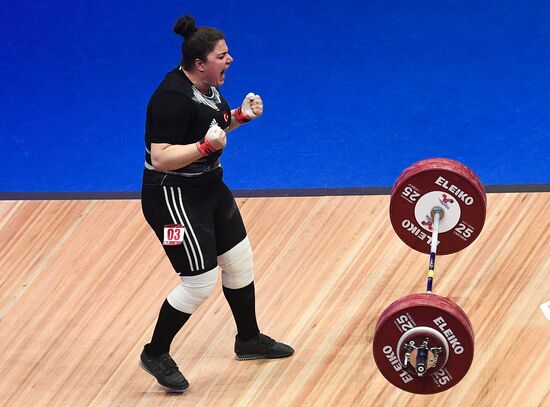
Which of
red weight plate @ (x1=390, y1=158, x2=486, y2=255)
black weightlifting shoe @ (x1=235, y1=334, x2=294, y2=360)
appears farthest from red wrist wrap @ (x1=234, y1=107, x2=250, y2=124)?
black weightlifting shoe @ (x1=235, y1=334, x2=294, y2=360)

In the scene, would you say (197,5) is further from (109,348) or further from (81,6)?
(109,348)

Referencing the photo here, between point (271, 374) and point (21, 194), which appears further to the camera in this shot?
point (21, 194)

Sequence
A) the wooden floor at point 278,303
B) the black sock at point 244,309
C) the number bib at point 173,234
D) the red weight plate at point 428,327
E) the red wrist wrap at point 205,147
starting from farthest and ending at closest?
the black sock at point 244,309 < the wooden floor at point 278,303 < the number bib at point 173,234 < the red wrist wrap at point 205,147 < the red weight plate at point 428,327

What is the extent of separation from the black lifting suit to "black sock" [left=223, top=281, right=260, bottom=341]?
22 cm

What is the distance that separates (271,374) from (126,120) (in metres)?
2.29

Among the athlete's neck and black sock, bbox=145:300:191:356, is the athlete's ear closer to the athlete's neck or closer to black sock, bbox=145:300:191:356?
the athlete's neck

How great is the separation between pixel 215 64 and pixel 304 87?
83.6 inches

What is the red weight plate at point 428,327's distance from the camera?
11.1ft

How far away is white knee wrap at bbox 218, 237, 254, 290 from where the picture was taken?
4.03m

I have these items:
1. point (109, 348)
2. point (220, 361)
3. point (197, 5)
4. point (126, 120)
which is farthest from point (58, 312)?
point (197, 5)

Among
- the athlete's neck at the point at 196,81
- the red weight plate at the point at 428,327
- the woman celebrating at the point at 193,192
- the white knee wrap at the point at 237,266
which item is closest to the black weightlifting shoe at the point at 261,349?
the woman celebrating at the point at 193,192

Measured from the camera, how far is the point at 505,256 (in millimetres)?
4418

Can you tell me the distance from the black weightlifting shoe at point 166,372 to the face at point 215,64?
103cm

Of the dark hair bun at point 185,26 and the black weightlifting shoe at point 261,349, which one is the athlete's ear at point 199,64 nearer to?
the dark hair bun at point 185,26
